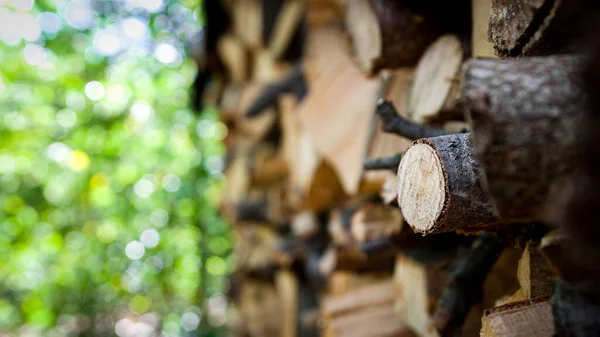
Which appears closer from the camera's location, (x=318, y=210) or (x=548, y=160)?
Answer: (x=548, y=160)

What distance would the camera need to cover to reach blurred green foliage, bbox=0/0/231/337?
4426 mm

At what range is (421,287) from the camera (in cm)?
82

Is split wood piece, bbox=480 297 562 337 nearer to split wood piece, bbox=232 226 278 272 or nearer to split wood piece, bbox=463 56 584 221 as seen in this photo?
split wood piece, bbox=463 56 584 221

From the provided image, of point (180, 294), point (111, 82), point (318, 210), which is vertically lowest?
point (180, 294)

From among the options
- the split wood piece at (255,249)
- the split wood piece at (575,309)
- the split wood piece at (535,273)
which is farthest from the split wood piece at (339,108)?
the split wood piece at (255,249)

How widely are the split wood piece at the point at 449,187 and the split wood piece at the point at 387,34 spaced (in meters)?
0.32

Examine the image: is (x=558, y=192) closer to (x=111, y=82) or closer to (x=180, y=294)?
(x=111, y=82)

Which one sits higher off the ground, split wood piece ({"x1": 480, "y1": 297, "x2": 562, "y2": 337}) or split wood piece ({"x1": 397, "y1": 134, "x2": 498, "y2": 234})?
split wood piece ({"x1": 397, "y1": 134, "x2": 498, "y2": 234})

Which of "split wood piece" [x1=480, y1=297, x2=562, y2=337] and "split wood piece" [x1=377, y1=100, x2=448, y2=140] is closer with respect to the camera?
"split wood piece" [x1=480, y1=297, x2=562, y2=337]

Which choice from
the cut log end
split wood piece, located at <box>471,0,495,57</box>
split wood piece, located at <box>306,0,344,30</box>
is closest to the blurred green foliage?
split wood piece, located at <box>306,0,344,30</box>

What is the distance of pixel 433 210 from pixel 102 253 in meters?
5.01

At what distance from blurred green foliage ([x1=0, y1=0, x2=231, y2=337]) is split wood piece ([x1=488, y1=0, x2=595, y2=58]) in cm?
397

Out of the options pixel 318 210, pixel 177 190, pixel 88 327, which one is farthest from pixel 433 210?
pixel 88 327

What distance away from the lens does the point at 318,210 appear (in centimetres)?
156
